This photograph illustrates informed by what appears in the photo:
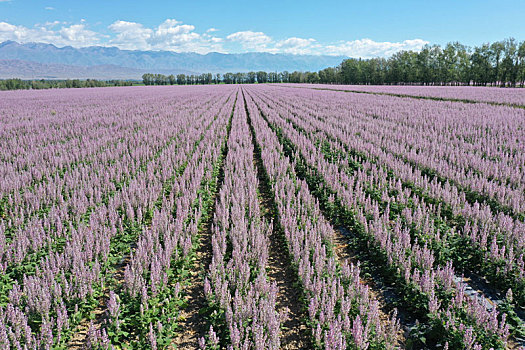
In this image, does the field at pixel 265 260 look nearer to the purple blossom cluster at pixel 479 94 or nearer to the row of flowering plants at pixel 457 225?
the row of flowering plants at pixel 457 225

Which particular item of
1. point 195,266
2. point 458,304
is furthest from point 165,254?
point 458,304

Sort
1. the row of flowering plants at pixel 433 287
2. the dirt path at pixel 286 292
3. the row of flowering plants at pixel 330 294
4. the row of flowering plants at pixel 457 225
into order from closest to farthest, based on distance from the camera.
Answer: the row of flowering plants at pixel 330 294, the row of flowering plants at pixel 433 287, the dirt path at pixel 286 292, the row of flowering plants at pixel 457 225

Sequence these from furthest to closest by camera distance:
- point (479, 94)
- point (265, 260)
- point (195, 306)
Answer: point (479, 94), point (265, 260), point (195, 306)

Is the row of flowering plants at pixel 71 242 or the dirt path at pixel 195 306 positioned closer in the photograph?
the row of flowering plants at pixel 71 242

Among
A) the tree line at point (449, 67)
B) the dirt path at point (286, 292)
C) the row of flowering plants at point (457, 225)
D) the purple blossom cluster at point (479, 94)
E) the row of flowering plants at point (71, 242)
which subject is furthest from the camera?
the tree line at point (449, 67)

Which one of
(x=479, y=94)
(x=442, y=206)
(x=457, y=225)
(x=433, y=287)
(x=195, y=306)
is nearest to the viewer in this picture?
(x=433, y=287)

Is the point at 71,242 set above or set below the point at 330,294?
above

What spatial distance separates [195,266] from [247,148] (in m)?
7.80

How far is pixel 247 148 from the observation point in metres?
13.0

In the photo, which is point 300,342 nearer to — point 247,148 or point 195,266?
point 195,266

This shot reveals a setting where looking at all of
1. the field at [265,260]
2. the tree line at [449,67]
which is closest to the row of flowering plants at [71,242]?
the field at [265,260]

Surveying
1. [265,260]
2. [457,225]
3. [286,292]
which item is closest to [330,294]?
[286,292]

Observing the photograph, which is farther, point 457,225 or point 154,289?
point 457,225

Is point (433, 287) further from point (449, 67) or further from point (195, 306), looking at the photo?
point (449, 67)
